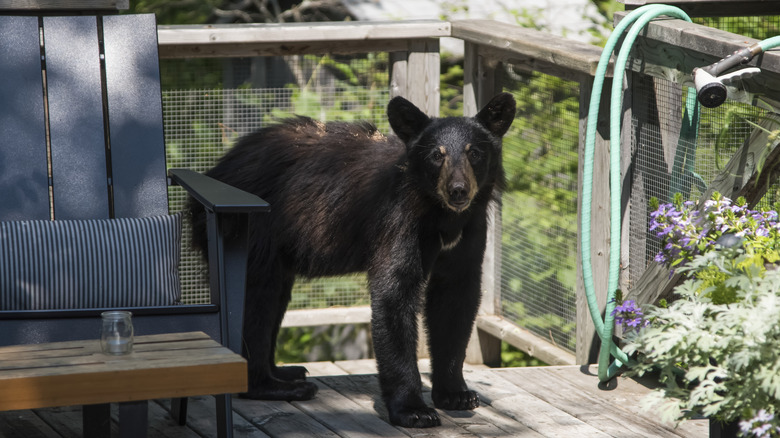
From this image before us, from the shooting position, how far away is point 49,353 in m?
2.31

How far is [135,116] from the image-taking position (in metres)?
3.49

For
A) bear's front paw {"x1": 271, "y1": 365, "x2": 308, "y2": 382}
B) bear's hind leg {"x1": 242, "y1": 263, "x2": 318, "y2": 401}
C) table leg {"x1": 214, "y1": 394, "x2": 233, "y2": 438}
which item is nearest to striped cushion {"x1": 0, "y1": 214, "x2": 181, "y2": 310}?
bear's hind leg {"x1": 242, "y1": 263, "x2": 318, "y2": 401}

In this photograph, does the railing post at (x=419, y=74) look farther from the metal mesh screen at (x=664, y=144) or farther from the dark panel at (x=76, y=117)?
the dark panel at (x=76, y=117)

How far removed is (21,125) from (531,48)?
187 centimetres

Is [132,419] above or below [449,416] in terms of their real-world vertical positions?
above

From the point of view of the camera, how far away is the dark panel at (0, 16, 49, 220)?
336 centimetres

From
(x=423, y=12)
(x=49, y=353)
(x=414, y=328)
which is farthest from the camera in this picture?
(x=423, y=12)

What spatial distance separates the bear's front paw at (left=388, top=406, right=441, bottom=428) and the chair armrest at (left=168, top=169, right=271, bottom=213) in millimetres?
826

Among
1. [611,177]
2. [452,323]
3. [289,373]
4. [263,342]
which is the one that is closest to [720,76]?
[611,177]

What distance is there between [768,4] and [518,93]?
1.05 meters

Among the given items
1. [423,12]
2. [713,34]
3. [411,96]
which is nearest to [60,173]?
[411,96]

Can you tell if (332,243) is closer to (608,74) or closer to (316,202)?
(316,202)

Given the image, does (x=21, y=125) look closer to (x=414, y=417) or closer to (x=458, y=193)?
(x=458, y=193)

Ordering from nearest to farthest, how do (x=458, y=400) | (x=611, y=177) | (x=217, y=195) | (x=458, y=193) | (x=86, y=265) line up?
(x=217, y=195) → (x=458, y=193) → (x=86, y=265) → (x=458, y=400) → (x=611, y=177)
